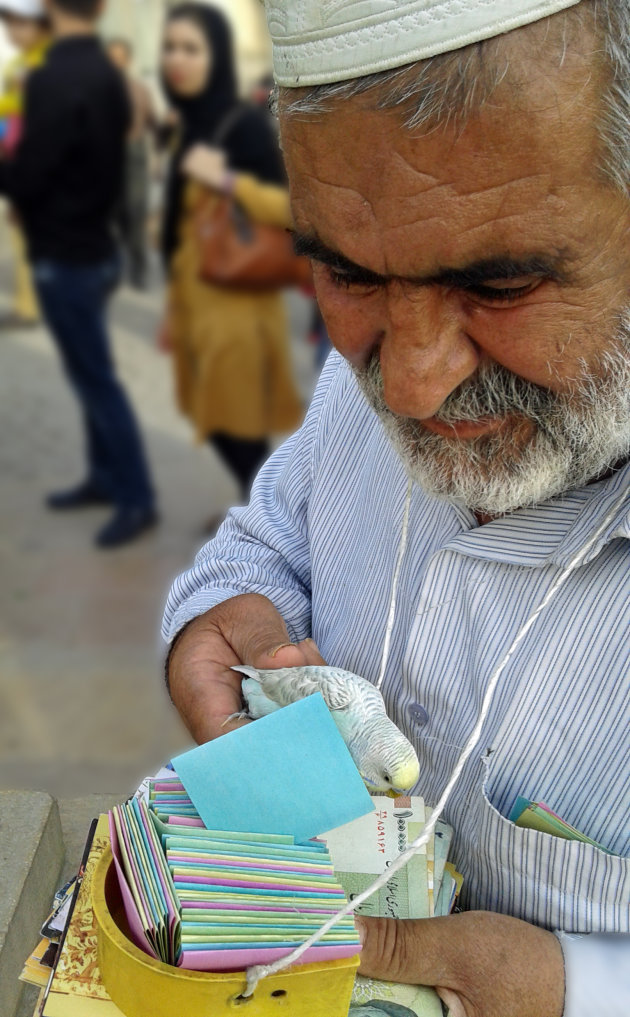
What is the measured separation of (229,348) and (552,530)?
2.90 m

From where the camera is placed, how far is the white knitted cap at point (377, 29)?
35.7 inches

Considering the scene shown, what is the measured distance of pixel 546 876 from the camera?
116cm

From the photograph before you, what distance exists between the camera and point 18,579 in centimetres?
459

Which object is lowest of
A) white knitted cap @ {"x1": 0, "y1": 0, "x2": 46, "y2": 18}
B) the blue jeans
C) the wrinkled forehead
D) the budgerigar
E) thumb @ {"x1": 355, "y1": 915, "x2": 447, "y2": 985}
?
the blue jeans

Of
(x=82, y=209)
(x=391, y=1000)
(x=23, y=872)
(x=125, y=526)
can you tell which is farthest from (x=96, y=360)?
(x=391, y=1000)

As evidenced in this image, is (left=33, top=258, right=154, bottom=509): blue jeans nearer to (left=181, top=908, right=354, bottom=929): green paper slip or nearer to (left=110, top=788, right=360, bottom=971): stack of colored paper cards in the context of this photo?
(left=110, top=788, right=360, bottom=971): stack of colored paper cards

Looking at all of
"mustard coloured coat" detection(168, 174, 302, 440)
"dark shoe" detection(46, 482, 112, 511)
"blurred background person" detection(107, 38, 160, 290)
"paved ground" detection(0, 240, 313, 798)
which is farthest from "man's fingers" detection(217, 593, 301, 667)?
"blurred background person" detection(107, 38, 160, 290)

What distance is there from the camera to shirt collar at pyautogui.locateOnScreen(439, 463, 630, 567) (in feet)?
3.87

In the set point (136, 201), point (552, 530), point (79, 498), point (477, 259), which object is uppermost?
point (477, 259)

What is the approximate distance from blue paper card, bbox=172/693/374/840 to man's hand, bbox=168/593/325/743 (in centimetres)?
17

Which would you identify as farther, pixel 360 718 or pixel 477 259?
pixel 360 718

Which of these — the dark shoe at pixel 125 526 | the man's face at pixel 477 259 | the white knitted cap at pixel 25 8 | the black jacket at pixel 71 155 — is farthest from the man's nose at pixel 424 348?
the white knitted cap at pixel 25 8

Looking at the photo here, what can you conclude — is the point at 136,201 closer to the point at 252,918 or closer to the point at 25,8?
the point at 25,8

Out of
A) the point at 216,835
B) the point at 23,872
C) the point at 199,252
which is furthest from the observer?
the point at 199,252
